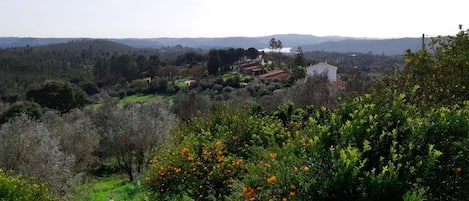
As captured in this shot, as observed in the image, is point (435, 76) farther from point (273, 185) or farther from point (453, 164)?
point (273, 185)

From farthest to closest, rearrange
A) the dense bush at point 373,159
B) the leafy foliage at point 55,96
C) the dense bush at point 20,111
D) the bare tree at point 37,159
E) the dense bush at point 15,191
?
the leafy foliage at point 55,96
the dense bush at point 20,111
the bare tree at point 37,159
the dense bush at point 15,191
the dense bush at point 373,159

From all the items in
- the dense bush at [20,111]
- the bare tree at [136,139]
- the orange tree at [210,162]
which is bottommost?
the dense bush at [20,111]

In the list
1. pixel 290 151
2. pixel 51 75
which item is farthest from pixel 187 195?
pixel 51 75

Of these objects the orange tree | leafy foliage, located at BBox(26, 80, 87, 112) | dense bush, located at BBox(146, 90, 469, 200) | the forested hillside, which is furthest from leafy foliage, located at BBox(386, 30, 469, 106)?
leafy foliage, located at BBox(26, 80, 87, 112)

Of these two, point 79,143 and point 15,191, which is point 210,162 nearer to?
point 15,191

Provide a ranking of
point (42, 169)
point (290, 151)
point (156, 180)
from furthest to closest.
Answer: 1. point (42, 169)
2. point (156, 180)
3. point (290, 151)

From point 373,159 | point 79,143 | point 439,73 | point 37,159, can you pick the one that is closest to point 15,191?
point 373,159

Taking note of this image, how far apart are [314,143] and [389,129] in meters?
0.75

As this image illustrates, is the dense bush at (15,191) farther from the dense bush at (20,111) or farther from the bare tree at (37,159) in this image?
the dense bush at (20,111)

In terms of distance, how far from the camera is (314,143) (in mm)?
4016

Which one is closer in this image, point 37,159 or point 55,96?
point 37,159

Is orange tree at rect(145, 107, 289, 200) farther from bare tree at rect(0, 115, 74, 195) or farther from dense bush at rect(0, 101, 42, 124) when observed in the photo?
dense bush at rect(0, 101, 42, 124)

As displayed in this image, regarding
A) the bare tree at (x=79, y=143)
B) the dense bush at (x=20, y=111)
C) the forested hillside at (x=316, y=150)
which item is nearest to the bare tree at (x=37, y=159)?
the forested hillside at (x=316, y=150)

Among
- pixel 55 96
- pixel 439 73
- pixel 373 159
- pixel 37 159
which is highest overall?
pixel 439 73
